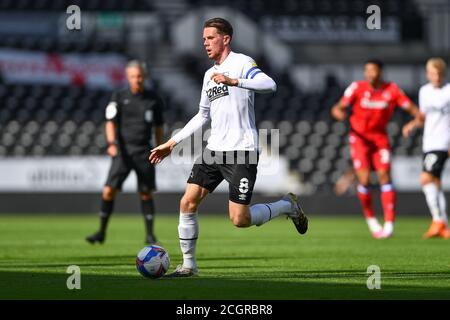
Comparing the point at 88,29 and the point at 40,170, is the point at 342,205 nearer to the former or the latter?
the point at 40,170

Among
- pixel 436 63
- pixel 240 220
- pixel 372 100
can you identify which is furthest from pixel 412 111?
pixel 240 220

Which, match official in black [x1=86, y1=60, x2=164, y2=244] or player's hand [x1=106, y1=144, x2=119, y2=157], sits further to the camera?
match official in black [x1=86, y1=60, x2=164, y2=244]

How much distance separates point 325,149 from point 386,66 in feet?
18.4

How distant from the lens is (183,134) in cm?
874

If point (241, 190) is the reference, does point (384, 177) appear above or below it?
below

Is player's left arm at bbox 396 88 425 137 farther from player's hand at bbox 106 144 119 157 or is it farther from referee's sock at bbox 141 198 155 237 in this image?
player's hand at bbox 106 144 119 157

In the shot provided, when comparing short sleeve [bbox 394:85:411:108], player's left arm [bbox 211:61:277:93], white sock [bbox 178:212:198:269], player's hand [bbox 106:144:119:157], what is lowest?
white sock [bbox 178:212:198:269]

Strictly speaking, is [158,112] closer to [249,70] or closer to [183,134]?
[183,134]

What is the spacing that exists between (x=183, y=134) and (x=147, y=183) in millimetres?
4555

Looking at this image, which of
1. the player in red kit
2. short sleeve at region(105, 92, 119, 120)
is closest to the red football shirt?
the player in red kit

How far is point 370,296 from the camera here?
732 cm

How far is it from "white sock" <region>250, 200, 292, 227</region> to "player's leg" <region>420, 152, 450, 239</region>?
5107 mm

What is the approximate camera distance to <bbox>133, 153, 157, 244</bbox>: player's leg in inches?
515

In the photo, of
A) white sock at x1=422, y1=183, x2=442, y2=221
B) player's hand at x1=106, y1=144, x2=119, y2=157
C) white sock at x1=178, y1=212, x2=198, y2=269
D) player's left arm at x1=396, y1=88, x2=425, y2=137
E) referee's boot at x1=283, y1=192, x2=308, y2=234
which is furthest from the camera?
white sock at x1=422, y1=183, x2=442, y2=221
